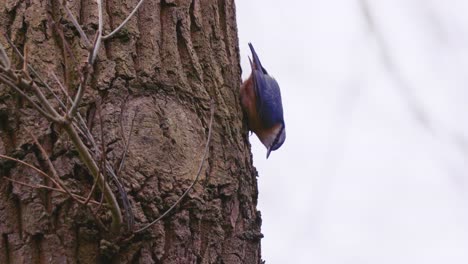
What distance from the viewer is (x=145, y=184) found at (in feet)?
6.63

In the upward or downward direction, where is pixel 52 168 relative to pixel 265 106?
downward

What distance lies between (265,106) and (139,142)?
1.60 meters

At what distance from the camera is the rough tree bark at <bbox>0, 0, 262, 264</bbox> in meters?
1.92

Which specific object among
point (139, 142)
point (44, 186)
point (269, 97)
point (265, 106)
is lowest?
point (44, 186)

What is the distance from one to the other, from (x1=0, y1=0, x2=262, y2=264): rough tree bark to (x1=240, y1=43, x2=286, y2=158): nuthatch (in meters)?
0.77

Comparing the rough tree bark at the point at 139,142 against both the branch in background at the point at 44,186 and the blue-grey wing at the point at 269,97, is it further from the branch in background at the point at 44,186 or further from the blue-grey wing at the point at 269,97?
the blue-grey wing at the point at 269,97

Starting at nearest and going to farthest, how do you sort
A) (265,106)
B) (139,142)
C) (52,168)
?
(52,168), (139,142), (265,106)

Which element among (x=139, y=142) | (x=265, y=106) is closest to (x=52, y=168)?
(x=139, y=142)

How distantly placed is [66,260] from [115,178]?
0.71 feet

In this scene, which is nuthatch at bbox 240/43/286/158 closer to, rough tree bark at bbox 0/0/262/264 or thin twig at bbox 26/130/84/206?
rough tree bark at bbox 0/0/262/264

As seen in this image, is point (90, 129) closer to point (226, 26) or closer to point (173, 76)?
point (173, 76)

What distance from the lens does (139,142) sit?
2.07 meters

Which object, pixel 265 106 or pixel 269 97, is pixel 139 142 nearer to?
pixel 265 106

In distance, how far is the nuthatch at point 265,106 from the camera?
10.9 feet
